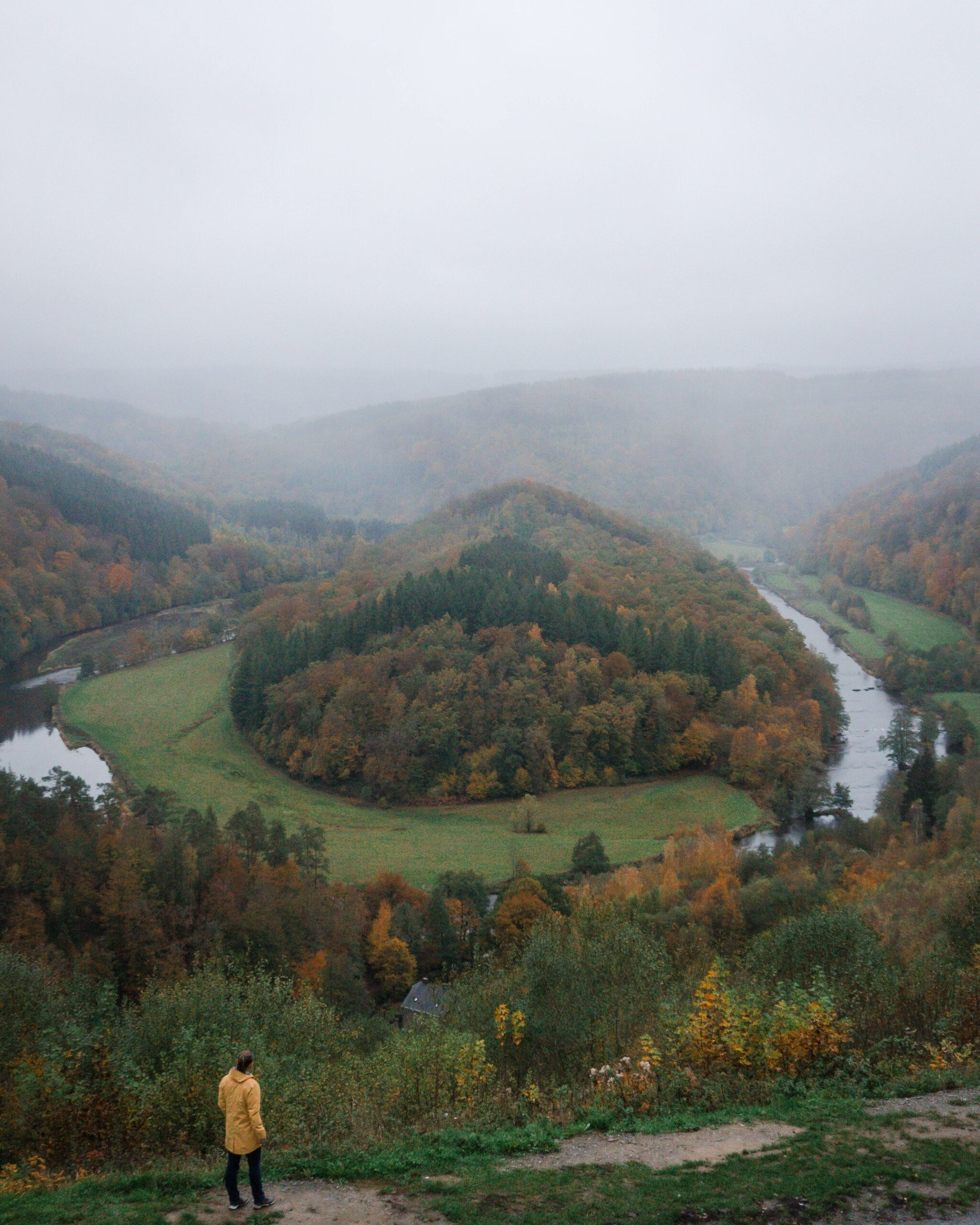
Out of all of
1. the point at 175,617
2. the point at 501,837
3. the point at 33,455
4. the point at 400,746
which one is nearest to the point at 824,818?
the point at 501,837

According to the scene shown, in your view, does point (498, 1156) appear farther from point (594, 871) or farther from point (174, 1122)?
point (594, 871)

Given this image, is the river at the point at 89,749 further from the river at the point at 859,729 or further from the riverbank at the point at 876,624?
the riverbank at the point at 876,624

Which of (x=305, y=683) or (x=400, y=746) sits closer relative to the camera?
(x=400, y=746)

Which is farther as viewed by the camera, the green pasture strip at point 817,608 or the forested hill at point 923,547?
the forested hill at point 923,547

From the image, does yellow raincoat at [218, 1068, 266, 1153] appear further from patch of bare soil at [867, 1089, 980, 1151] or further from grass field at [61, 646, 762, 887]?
grass field at [61, 646, 762, 887]

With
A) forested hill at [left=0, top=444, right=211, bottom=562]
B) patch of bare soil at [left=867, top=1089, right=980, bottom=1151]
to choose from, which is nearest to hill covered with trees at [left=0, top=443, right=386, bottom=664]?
forested hill at [left=0, top=444, right=211, bottom=562]

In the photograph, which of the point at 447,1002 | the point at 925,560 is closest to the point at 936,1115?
the point at 447,1002

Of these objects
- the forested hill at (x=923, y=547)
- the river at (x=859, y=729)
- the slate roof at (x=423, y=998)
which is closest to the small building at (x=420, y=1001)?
the slate roof at (x=423, y=998)

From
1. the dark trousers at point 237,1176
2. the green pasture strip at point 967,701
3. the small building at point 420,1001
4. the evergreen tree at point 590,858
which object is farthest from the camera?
the green pasture strip at point 967,701
